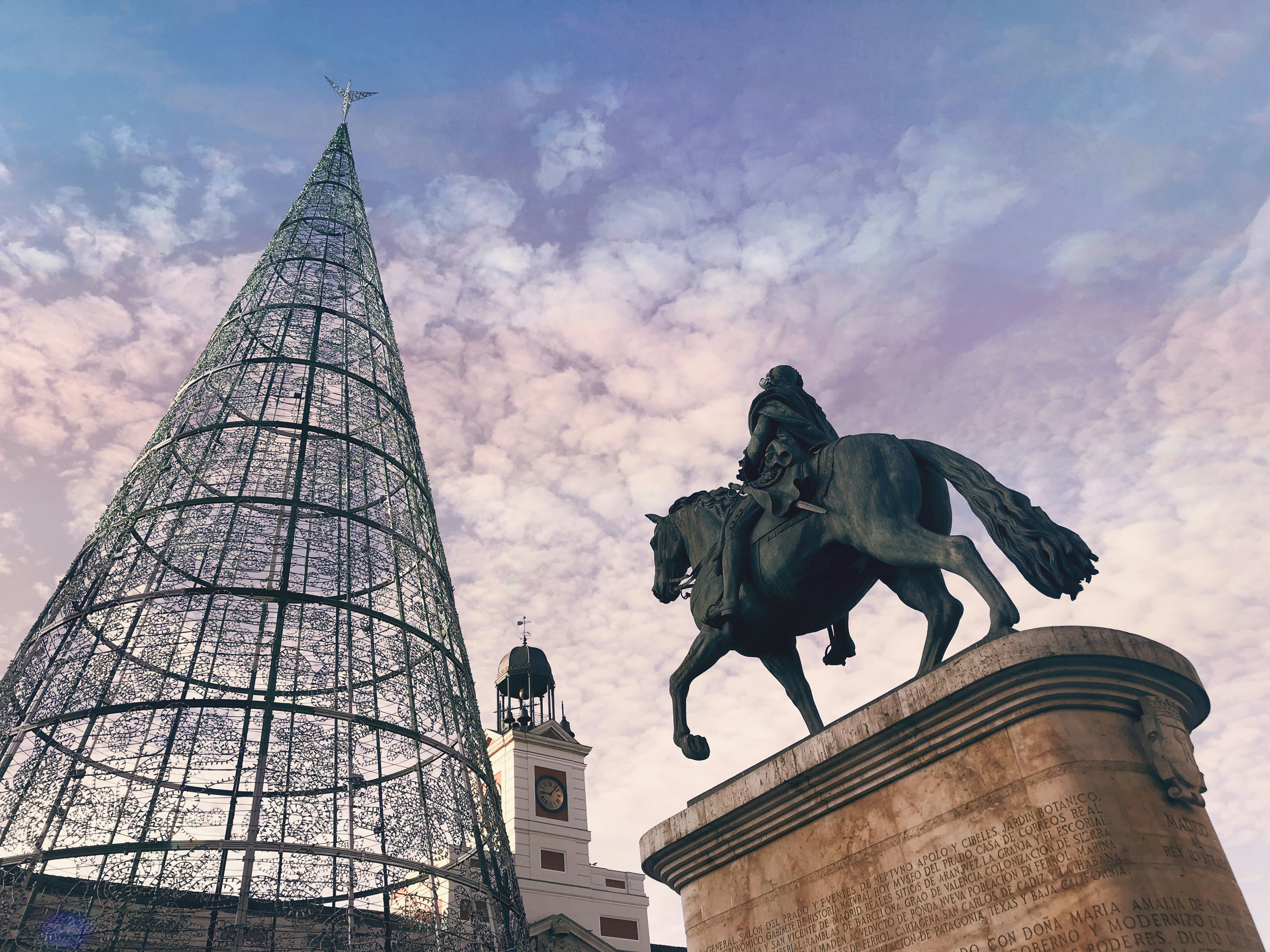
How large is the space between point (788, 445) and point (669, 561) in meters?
1.72

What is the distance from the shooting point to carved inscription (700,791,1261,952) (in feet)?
12.3

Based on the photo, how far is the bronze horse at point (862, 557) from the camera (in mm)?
5145

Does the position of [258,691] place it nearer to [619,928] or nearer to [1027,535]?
[1027,535]

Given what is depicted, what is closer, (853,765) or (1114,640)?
(1114,640)

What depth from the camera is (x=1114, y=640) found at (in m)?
4.49

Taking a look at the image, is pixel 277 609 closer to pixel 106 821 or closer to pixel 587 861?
pixel 106 821

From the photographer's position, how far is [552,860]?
39500 millimetres

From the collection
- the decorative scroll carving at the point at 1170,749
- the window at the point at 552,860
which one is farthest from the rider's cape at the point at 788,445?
the window at the point at 552,860

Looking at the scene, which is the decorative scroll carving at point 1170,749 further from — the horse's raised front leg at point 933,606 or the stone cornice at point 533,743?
the stone cornice at point 533,743

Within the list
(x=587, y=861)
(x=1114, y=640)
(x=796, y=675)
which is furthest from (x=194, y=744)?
(x=587, y=861)

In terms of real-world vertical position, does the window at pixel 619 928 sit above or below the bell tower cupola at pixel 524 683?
below

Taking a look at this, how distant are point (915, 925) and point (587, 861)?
39.3 m

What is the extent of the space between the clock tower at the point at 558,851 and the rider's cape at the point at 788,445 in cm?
3071

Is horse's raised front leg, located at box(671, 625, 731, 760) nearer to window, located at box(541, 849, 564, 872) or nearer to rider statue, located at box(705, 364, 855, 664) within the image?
rider statue, located at box(705, 364, 855, 664)
